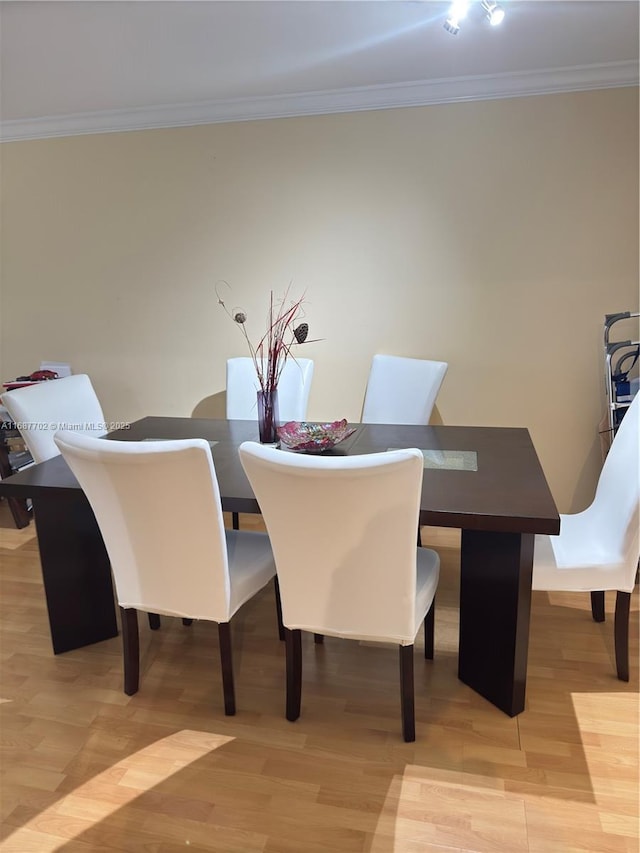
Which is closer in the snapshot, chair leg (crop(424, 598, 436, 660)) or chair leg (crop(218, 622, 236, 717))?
chair leg (crop(218, 622, 236, 717))

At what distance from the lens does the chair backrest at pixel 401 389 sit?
2855mm

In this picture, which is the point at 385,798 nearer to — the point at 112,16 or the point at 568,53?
the point at 112,16

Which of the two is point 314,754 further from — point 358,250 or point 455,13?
point 358,250

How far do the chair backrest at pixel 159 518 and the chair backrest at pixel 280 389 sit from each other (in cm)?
132

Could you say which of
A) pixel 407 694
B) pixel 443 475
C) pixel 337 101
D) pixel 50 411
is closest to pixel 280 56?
pixel 337 101

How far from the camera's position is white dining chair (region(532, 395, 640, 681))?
73.0 inches

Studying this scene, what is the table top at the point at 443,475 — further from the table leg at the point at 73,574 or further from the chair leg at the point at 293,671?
the chair leg at the point at 293,671

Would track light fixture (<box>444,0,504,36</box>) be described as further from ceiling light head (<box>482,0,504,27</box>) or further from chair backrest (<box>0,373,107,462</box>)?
chair backrest (<box>0,373,107,462</box>)

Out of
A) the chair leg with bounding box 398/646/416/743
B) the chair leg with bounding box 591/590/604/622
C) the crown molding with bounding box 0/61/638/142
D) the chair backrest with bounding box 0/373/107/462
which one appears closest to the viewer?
the chair leg with bounding box 398/646/416/743

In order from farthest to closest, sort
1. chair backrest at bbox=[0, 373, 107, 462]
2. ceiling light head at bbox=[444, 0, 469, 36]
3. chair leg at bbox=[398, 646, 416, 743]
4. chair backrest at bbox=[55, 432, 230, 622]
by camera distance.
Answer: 1. chair backrest at bbox=[0, 373, 107, 462]
2. ceiling light head at bbox=[444, 0, 469, 36]
3. chair leg at bbox=[398, 646, 416, 743]
4. chair backrest at bbox=[55, 432, 230, 622]

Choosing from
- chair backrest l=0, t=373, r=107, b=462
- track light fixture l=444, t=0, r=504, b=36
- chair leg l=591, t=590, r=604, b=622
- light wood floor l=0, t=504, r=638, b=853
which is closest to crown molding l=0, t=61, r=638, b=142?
track light fixture l=444, t=0, r=504, b=36

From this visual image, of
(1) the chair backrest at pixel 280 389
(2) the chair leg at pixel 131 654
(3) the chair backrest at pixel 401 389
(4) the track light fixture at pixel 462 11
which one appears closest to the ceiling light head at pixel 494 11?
(4) the track light fixture at pixel 462 11

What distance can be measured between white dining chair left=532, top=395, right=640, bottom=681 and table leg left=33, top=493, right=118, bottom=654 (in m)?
1.59

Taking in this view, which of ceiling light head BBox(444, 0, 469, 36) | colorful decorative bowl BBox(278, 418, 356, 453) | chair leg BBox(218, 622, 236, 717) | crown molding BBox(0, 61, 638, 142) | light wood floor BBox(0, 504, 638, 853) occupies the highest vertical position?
crown molding BBox(0, 61, 638, 142)
